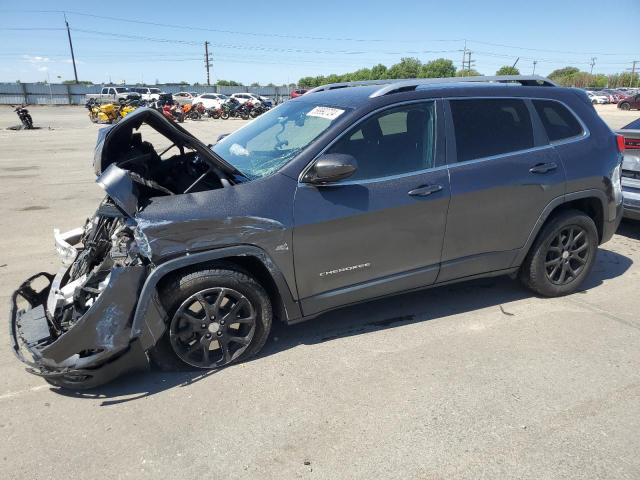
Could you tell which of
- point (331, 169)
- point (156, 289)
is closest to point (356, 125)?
point (331, 169)

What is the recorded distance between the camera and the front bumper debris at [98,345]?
275 centimetres

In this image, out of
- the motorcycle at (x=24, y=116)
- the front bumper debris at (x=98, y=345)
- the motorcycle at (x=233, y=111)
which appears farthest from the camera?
the motorcycle at (x=233, y=111)

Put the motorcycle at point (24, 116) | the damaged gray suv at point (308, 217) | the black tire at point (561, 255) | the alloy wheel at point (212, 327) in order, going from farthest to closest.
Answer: the motorcycle at point (24, 116) → the black tire at point (561, 255) → the alloy wheel at point (212, 327) → the damaged gray suv at point (308, 217)

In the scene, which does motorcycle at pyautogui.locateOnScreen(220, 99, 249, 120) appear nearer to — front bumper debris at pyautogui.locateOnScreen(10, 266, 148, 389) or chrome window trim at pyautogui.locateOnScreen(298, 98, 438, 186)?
chrome window trim at pyautogui.locateOnScreen(298, 98, 438, 186)

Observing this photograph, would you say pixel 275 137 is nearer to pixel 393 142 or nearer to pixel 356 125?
pixel 356 125

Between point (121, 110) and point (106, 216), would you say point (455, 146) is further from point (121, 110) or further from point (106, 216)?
point (121, 110)

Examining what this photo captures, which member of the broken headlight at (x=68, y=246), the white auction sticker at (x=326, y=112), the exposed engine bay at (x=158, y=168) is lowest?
the broken headlight at (x=68, y=246)

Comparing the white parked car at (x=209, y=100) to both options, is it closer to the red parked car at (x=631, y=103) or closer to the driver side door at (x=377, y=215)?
the red parked car at (x=631, y=103)

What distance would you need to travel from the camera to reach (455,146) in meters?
3.62

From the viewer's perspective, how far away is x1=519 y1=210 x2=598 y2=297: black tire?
416 centimetres

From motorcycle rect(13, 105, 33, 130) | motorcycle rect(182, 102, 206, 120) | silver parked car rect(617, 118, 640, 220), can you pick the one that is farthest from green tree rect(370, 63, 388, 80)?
silver parked car rect(617, 118, 640, 220)

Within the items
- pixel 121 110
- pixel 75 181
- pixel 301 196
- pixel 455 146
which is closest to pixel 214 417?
pixel 301 196

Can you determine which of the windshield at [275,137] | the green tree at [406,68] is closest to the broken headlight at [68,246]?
the windshield at [275,137]

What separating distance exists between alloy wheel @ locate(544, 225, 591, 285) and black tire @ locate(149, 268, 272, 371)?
265cm
